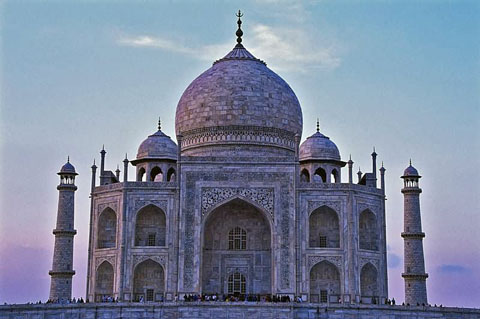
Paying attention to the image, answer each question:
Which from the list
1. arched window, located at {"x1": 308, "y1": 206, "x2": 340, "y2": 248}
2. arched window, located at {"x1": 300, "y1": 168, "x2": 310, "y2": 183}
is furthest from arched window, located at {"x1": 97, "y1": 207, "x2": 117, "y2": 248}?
arched window, located at {"x1": 300, "y1": 168, "x2": 310, "y2": 183}

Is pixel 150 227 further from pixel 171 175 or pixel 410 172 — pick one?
pixel 410 172

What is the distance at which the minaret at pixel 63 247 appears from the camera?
97.3 feet

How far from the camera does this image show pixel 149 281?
2856cm

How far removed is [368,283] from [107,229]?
9559mm

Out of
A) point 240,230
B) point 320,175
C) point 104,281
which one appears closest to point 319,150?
point 320,175

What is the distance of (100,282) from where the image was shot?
95.9 feet

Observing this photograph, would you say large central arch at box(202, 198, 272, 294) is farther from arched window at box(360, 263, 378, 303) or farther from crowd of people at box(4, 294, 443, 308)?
arched window at box(360, 263, 378, 303)

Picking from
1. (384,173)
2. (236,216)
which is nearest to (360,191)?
(384,173)

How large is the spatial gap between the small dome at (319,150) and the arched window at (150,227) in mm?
6278

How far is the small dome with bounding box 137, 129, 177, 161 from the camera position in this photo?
31266mm

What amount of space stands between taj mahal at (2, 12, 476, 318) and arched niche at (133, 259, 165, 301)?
35 mm

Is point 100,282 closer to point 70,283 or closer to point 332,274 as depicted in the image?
point 70,283

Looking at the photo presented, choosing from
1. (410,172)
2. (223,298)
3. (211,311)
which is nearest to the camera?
(211,311)

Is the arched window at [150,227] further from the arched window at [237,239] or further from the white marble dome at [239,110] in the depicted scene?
the white marble dome at [239,110]
